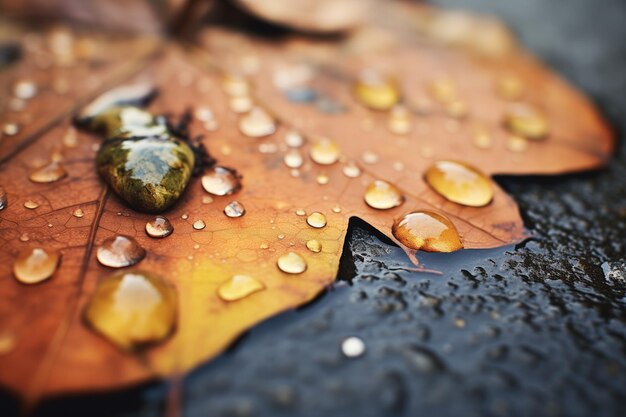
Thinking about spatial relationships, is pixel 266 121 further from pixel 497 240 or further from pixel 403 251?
pixel 497 240

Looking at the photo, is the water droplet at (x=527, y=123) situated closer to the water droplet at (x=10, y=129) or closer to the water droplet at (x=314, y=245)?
the water droplet at (x=314, y=245)

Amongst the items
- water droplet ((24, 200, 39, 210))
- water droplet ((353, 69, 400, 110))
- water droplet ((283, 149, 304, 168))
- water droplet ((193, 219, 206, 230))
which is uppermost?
water droplet ((353, 69, 400, 110))

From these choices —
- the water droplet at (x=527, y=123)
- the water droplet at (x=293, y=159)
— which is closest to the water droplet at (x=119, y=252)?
the water droplet at (x=293, y=159)

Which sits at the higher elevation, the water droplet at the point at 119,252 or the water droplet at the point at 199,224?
the water droplet at the point at 199,224

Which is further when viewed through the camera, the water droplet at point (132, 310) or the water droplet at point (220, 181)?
the water droplet at point (220, 181)

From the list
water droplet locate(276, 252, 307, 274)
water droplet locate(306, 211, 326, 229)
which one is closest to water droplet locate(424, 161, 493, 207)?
water droplet locate(306, 211, 326, 229)

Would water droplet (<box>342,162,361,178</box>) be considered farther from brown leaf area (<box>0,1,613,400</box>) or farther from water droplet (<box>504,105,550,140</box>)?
water droplet (<box>504,105,550,140</box>)
